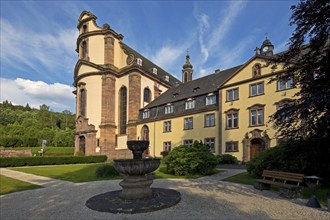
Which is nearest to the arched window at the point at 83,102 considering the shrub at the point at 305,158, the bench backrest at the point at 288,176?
the shrub at the point at 305,158

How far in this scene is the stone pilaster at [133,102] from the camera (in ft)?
124

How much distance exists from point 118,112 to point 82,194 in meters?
31.6

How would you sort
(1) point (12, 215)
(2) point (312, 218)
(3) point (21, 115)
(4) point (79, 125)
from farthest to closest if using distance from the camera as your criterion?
1. (3) point (21, 115)
2. (4) point (79, 125)
3. (1) point (12, 215)
4. (2) point (312, 218)

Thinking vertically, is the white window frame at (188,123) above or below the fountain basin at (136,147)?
above

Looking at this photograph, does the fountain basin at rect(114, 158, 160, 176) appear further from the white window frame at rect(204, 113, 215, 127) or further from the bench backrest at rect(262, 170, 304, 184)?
the white window frame at rect(204, 113, 215, 127)

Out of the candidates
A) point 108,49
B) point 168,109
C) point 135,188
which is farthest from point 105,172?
point 108,49

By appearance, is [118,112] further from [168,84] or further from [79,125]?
[168,84]

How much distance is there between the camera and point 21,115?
3516 inches

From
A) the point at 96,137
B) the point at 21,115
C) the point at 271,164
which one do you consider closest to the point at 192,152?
the point at 271,164

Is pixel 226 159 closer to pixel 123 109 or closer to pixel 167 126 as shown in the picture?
pixel 167 126

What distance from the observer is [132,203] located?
7.62 metres

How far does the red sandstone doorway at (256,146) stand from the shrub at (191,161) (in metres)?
8.92

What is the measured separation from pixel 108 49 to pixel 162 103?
14.8m

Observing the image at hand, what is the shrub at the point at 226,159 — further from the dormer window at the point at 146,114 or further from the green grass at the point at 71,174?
the dormer window at the point at 146,114
